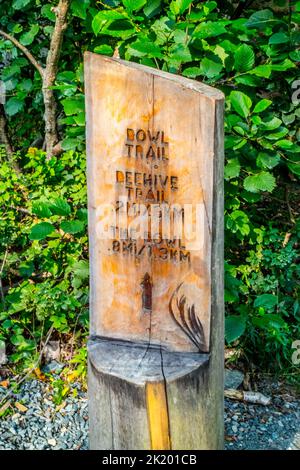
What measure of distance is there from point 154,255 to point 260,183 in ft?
2.77

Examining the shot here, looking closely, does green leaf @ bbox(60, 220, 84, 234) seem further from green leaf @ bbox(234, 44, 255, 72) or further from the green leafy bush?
green leaf @ bbox(234, 44, 255, 72)

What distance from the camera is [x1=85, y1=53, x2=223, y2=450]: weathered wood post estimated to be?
1.81 meters

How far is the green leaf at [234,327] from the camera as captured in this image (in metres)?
2.50

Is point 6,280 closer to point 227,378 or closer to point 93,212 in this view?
point 227,378

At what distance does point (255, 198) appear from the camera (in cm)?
279

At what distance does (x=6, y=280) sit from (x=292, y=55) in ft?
6.36

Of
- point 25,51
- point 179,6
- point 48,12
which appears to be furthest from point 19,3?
point 179,6

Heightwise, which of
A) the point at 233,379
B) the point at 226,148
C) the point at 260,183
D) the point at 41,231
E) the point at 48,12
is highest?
the point at 48,12

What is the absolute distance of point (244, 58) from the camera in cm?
247

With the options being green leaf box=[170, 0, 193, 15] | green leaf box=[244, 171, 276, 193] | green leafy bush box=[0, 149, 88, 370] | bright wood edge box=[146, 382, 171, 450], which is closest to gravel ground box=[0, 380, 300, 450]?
green leafy bush box=[0, 149, 88, 370]

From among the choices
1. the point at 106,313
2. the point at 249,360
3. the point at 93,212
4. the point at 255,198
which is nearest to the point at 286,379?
the point at 249,360

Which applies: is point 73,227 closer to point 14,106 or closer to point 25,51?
point 14,106

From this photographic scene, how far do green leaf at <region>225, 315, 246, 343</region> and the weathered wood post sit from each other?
1.75ft

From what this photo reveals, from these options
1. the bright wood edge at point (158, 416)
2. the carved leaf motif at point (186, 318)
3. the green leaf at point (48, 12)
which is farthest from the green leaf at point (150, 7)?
the bright wood edge at point (158, 416)
